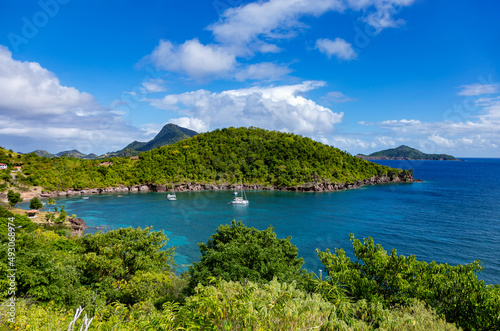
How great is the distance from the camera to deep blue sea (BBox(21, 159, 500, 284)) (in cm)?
2988

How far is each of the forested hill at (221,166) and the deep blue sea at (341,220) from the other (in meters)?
17.5

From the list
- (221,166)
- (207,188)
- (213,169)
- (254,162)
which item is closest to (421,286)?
(207,188)

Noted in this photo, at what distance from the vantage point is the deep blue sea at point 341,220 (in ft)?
98.0

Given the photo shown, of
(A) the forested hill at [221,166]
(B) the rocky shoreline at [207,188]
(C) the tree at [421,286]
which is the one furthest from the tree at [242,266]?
(A) the forested hill at [221,166]

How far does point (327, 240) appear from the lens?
33.8 metres

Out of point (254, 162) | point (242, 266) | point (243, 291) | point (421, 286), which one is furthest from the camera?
point (254, 162)

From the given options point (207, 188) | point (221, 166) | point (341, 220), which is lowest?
point (341, 220)

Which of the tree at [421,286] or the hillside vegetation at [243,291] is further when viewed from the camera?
the tree at [421,286]

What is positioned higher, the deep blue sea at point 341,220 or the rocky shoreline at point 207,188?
the rocky shoreline at point 207,188

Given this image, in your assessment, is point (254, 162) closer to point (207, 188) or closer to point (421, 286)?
point (207, 188)

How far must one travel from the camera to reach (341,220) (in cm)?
4441

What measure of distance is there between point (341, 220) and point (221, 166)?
62.7m

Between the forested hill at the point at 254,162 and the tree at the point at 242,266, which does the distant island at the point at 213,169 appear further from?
the tree at the point at 242,266

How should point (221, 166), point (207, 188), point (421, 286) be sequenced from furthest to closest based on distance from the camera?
1. point (221, 166)
2. point (207, 188)
3. point (421, 286)
